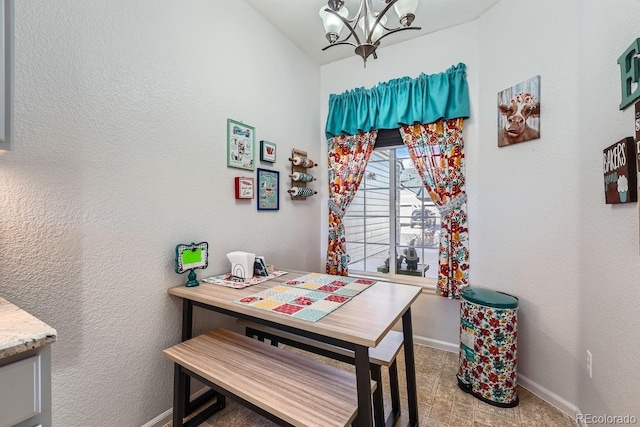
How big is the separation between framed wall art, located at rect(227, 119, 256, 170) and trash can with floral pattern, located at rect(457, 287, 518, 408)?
1.97 meters

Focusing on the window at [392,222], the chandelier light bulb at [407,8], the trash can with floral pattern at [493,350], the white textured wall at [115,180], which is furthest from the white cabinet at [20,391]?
the window at [392,222]

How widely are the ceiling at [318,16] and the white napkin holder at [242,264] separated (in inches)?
79.2

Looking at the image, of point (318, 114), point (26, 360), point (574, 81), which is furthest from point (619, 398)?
point (318, 114)

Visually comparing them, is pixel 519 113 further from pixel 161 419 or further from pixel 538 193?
pixel 161 419

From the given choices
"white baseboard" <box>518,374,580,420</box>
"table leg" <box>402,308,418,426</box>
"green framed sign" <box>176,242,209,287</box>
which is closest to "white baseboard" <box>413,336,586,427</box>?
"white baseboard" <box>518,374,580,420</box>

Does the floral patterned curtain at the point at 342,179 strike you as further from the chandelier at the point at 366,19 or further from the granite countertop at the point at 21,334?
the granite countertop at the point at 21,334

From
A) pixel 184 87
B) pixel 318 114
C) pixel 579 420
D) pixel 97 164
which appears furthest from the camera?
pixel 318 114

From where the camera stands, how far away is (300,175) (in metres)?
2.64

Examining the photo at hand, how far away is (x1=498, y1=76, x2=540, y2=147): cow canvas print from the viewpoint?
1.90 meters

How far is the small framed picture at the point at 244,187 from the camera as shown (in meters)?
2.06

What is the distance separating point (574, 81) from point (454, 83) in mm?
863

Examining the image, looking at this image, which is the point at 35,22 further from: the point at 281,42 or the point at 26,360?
the point at 281,42

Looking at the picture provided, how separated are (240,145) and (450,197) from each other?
1839mm

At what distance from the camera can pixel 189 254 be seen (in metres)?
1.68
